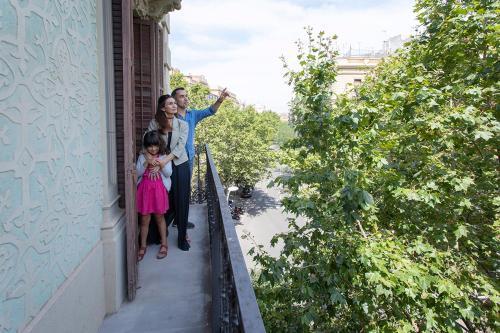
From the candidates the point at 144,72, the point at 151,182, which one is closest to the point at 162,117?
the point at 151,182

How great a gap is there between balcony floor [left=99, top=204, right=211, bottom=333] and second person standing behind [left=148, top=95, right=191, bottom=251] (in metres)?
0.35

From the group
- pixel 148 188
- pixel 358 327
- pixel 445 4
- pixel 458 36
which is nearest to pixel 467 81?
pixel 458 36

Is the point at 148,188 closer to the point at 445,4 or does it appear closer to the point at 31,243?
the point at 31,243

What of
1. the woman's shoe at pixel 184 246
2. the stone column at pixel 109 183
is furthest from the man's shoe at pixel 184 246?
the stone column at pixel 109 183

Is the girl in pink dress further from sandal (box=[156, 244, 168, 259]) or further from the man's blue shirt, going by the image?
the man's blue shirt

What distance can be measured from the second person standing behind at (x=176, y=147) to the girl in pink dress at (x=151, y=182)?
0.32 ft

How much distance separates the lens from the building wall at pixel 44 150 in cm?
146

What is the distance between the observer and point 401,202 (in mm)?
6043

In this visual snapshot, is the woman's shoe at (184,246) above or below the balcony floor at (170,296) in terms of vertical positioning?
above

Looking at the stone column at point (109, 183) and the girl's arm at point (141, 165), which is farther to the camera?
the girl's arm at point (141, 165)

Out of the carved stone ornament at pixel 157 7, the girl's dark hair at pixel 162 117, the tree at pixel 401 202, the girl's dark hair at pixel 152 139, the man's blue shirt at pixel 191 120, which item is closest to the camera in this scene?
the girl's dark hair at pixel 152 139

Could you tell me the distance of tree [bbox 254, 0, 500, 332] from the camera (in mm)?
4645

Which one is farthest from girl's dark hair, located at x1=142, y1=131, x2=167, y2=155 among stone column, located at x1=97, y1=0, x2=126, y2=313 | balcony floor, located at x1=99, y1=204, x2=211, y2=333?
balcony floor, located at x1=99, y1=204, x2=211, y2=333

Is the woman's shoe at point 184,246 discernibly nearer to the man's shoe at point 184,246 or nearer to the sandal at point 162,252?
the man's shoe at point 184,246
